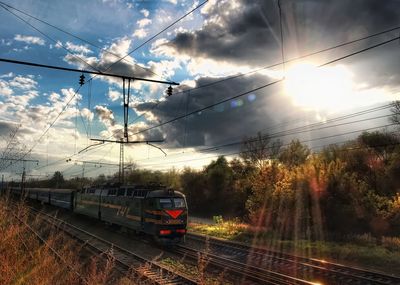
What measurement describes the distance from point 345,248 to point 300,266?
5.17 meters

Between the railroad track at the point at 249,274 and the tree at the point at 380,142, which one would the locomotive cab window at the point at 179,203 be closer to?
the railroad track at the point at 249,274

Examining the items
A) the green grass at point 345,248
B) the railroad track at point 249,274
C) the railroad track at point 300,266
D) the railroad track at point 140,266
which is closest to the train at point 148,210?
the railroad track at point 140,266

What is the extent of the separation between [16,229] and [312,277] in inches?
384

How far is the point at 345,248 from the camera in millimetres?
20109

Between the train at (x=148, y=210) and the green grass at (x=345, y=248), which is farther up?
the train at (x=148, y=210)

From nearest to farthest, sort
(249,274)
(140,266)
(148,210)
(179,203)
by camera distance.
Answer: (140,266), (249,274), (148,210), (179,203)

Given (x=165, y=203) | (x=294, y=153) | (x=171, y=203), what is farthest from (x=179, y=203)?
(x=294, y=153)

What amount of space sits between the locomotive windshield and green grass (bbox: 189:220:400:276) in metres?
4.79

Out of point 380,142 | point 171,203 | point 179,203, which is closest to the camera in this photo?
point 171,203

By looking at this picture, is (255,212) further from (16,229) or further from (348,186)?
(16,229)

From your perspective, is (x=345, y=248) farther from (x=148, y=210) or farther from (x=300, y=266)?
(x=148, y=210)

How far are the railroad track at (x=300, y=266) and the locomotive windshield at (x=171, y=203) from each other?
300cm

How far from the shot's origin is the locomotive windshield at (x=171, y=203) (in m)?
21.8

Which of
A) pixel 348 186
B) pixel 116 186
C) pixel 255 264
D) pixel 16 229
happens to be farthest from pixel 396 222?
pixel 16 229
